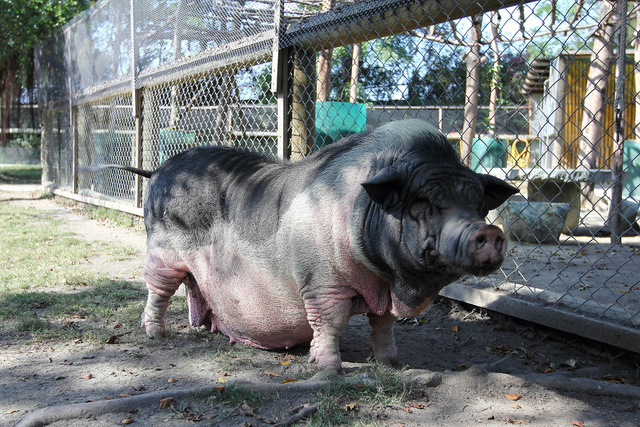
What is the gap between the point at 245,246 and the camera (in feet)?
10.7

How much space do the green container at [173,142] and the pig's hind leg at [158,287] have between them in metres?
3.24

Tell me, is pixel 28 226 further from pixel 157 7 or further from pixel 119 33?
pixel 157 7

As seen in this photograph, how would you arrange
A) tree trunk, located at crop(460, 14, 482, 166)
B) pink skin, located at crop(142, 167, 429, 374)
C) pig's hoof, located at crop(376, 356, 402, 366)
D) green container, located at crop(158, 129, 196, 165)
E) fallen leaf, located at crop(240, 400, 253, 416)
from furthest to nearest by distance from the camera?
green container, located at crop(158, 129, 196, 165) < tree trunk, located at crop(460, 14, 482, 166) < pig's hoof, located at crop(376, 356, 402, 366) < pink skin, located at crop(142, 167, 429, 374) < fallen leaf, located at crop(240, 400, 253, 416)

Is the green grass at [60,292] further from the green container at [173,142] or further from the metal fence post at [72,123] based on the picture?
the metal fence post at [72,123]

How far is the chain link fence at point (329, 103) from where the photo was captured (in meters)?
3.76

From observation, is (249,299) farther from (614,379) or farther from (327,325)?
(614,379)

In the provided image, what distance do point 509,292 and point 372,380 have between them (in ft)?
5.46

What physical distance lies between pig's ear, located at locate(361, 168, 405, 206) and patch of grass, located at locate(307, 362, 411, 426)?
0.93 m

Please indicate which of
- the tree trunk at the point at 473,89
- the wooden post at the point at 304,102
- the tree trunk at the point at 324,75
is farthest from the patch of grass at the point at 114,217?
the tree trunk at the point at 473,89

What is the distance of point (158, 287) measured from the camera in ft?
12.5

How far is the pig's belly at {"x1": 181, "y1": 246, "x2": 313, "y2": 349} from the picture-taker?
315 cm

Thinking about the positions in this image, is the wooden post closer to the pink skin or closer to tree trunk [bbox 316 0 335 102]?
tree trunk [bbox 316 0 335 102]

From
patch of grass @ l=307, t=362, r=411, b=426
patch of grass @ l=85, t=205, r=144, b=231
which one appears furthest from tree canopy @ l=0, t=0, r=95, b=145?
patch of grass @ l=307, t=362, r=411, b=426

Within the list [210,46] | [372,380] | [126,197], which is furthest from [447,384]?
[126,197]
